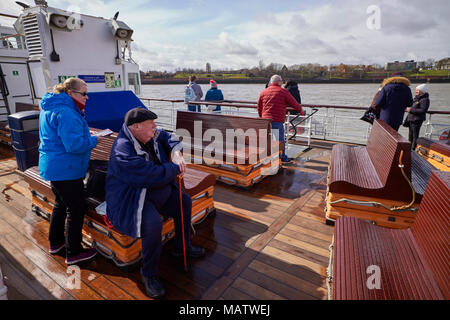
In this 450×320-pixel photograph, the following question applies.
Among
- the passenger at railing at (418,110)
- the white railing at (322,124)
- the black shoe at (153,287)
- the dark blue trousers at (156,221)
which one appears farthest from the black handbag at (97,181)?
the passenger at railing at (418,110)

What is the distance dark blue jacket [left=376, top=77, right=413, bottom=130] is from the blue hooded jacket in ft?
13.2

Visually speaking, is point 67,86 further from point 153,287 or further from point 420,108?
point 420,108

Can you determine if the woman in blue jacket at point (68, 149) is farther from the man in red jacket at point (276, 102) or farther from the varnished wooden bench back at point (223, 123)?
the man in red jacket at point (276, 102)

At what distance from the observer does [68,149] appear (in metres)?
2.06

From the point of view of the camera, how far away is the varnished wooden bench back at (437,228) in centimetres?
140

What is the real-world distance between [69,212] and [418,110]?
19.9 feet

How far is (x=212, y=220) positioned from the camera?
3.12 metres

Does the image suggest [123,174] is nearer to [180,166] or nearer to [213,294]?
[180,166]

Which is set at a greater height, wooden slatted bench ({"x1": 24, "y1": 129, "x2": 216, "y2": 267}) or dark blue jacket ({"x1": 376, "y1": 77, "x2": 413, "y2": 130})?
dark blue jacket ({"x1": 376, "y1": 77, "x2": 413, "y2": 130})

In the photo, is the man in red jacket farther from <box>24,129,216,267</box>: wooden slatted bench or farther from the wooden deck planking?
<box>24,129,216,267</box>: wooden slatted bench

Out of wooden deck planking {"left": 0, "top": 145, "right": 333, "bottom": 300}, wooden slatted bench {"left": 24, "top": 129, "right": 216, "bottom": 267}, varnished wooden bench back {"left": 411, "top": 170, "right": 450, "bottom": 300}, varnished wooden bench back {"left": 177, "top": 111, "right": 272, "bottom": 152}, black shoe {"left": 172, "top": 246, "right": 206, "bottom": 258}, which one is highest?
varnished wooden bench back {"left": 177, "top": 111, "right": 272, "bottom": 152}

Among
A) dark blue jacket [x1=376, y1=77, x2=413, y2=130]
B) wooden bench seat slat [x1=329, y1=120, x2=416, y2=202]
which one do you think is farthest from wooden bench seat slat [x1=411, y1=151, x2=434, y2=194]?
dark blue jacket [x1=376, y1=77, x2=413, y2=130]

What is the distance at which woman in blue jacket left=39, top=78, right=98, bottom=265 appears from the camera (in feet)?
6.73

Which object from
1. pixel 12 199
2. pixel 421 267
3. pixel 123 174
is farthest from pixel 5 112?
A: pixel 421 267
